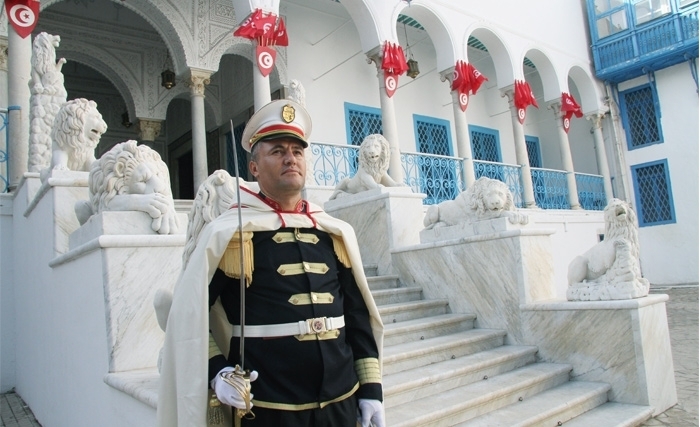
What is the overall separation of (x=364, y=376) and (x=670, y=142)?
15.5 m

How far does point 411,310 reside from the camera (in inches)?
197

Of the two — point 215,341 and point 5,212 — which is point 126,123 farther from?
point 215,341

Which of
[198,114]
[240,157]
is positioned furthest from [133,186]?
[240,157]

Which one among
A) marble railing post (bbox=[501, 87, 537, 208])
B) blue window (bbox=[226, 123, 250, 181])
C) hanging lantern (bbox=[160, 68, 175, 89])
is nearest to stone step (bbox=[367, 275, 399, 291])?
blue window (bbox=[226, 123, 250, 181])

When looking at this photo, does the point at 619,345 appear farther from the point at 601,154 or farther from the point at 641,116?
the point at 641,116

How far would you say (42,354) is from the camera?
435cm

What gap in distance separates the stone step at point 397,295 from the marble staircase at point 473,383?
158mm

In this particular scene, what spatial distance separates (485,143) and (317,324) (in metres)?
14.3

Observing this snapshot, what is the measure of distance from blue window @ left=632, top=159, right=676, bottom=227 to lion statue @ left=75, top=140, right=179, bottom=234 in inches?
582

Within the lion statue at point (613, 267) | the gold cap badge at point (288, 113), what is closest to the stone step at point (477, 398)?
the lion statue at point (613, 267)

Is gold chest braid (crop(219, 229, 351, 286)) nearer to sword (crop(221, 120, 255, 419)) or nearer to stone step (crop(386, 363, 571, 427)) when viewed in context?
sword (crop(221, 120, 255, 419))

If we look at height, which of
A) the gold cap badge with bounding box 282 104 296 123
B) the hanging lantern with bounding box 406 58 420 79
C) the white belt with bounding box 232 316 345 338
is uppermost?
the hanging lantern with bounding box 406 58 420 79

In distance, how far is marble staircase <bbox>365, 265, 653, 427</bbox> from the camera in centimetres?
345

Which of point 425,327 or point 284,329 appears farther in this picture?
point 425,327
